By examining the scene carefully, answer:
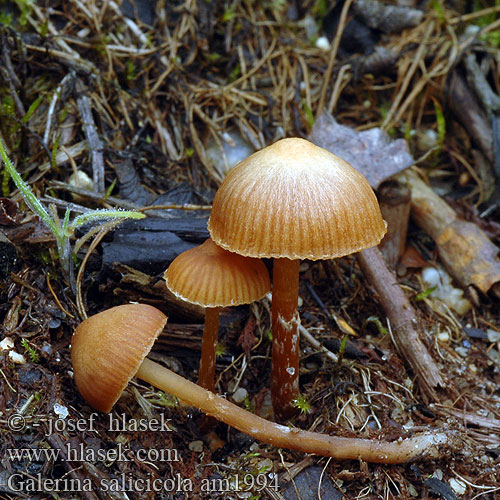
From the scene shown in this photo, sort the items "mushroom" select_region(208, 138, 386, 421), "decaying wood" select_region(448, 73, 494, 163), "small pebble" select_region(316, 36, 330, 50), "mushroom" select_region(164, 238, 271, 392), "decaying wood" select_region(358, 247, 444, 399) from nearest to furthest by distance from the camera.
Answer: "mushroom" select_region(208, 138, 386, 421)
"mushroom" select_region(164, 238, 271, 392)
"decaying wood" select_region(358, 247, 444, 399)
"decaying wood" select_region(448, 73, 494, 163)
"small pebble" select_region(316, 36, 330, 50)

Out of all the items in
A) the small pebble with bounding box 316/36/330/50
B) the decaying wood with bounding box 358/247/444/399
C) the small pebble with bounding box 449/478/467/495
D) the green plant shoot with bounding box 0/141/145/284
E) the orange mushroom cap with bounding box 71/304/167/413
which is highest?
the small pebble with bounding box 316/36/330/50

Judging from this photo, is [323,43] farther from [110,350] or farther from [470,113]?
[110,350]

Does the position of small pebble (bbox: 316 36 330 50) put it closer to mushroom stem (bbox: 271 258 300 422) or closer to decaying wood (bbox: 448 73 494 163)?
decaying wood (bbox: 448 73 494 163)

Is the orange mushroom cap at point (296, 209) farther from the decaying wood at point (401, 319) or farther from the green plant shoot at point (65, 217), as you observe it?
the decaying wood at point (401, 319)

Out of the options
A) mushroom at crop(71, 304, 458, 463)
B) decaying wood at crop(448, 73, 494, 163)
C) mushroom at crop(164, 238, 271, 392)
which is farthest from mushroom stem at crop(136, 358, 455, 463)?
decaying wood at crop(448, 73, 494, 163)

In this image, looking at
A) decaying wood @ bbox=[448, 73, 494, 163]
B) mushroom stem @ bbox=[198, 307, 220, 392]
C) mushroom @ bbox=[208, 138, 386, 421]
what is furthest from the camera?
decaying wood @ bbox=[448, 73, 494, 163]

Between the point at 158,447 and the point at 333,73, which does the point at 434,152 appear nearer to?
the point at 333,73

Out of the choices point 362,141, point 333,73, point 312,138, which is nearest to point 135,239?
point 312,138
